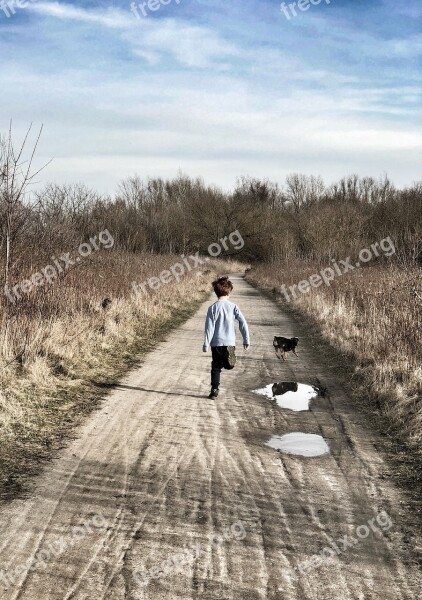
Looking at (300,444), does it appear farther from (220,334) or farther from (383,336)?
(383,336)

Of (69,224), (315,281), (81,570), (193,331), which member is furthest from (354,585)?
(315,281)

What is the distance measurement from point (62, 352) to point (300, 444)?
4192 millimetres

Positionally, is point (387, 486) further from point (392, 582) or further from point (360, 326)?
point (360, 326)

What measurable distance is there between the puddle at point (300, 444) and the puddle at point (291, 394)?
113 centimetres

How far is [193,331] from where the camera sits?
48.2ft

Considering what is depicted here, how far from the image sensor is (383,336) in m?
9.56

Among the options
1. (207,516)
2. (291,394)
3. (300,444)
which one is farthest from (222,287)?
(207,516)

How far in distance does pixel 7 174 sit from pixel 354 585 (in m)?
6.94

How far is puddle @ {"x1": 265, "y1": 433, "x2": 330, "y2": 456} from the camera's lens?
5531 millimetres
